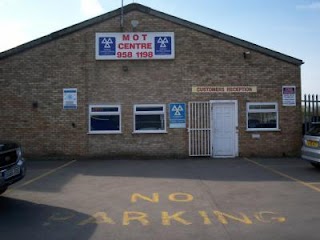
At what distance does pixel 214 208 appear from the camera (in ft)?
26.2

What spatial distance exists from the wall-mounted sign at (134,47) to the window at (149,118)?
2.03 meters

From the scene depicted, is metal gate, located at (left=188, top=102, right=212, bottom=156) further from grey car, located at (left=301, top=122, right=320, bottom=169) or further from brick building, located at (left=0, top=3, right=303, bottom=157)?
grey car, located at (left=301, top=122, right=320, bottom=169)

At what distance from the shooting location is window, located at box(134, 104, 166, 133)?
17203mm

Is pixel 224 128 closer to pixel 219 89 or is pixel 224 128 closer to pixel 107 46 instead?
pixel 219 89

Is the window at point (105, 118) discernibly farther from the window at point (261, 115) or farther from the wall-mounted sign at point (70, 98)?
the window at point (261, 115)

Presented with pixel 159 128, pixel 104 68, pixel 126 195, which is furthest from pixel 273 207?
pixel 104 68

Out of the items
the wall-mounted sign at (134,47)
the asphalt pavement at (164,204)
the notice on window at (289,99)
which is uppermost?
the wall-mounted sign at (134,47)

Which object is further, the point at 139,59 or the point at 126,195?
the point at 139,59

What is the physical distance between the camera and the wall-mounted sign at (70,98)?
677 inches

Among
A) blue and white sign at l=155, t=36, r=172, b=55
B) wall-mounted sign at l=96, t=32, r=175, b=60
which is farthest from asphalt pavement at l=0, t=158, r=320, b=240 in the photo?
blue and white sign at l=155, t=36, r=172, b=55

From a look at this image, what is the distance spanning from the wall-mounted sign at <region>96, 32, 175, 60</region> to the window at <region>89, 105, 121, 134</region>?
2.03 meters

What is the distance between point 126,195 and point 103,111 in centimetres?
829

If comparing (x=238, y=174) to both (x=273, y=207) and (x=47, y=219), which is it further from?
(x=47, y=219)

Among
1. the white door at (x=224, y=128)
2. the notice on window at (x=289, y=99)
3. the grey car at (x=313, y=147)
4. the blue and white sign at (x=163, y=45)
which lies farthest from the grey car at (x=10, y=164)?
the notice on window at (x=289, y=99)
